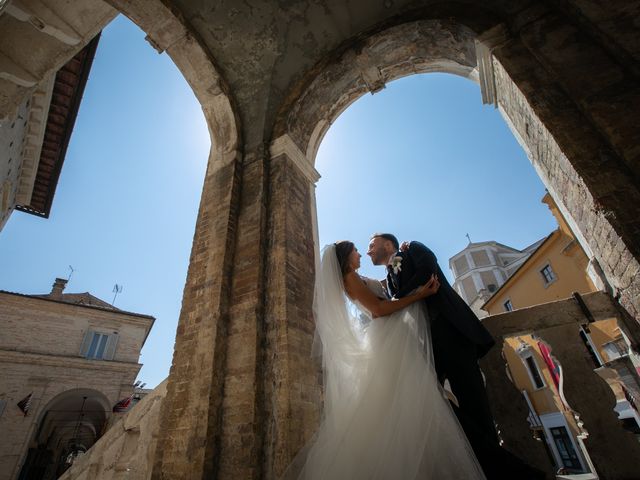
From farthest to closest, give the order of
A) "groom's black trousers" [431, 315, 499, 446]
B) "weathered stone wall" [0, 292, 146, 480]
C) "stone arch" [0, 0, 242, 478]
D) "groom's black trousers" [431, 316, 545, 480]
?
"weathered stone wall" [0, 292, 146, 480] → "stone arch" [0, 0, 242, 478] → "groom's black trousers" [431, 315, 499, 446] → "groom's black trousers" [431, 316, 545, 480]

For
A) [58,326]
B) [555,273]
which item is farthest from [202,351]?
[58,326]

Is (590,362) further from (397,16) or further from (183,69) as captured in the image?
(183,69)

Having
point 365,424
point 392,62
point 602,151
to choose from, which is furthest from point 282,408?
point 392,62

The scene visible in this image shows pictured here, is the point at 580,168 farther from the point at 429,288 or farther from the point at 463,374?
the point at 463,374

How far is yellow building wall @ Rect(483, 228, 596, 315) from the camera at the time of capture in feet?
44.3

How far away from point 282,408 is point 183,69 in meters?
4.81

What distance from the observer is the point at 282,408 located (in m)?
2.69

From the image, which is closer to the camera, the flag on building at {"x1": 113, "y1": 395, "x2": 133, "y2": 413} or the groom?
the groom

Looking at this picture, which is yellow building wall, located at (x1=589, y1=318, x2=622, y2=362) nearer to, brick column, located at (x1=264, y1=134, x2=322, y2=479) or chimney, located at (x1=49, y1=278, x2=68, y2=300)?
brick column, located at (x1=264, y1=134, x2=322, y2=479)

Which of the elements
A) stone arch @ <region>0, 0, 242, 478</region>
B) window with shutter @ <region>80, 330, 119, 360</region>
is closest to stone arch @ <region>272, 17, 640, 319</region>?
stone arch @ <region>0, 0, 242, 478</region>

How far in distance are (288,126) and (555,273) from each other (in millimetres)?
15732

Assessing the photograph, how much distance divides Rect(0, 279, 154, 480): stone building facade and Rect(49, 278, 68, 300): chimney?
4.52 meters

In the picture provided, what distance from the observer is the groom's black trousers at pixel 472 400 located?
1490mm

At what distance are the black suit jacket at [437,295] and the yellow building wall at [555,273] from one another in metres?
12.5
